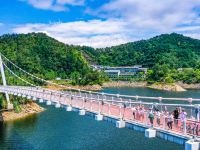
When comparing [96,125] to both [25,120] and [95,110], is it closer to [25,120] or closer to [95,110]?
[25,120]

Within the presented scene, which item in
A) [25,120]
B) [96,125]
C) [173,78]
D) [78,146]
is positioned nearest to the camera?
[78,146]

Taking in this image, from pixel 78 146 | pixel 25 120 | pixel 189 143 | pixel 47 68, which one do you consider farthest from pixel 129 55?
pixel 189 143

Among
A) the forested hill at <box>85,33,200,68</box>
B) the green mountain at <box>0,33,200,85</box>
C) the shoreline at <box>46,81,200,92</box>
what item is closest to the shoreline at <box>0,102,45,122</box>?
the green mountain at <box>0,33,200,85</box>

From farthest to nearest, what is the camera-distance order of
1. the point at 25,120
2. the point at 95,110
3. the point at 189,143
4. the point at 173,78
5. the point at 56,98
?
1. the point at 173,78
2. the point at 25,120
3. the point at 56,98
4. the point at 95,110
5. the point at 189,143

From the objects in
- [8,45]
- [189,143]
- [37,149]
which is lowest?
[37,149]

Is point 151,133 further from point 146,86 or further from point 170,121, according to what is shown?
point 146,86

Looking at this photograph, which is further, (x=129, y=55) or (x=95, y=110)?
(x=129, y=55)

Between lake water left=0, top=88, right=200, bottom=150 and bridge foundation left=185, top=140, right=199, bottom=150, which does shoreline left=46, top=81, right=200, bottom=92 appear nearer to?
lake water left=0, top=88, right=200, bottom=150
